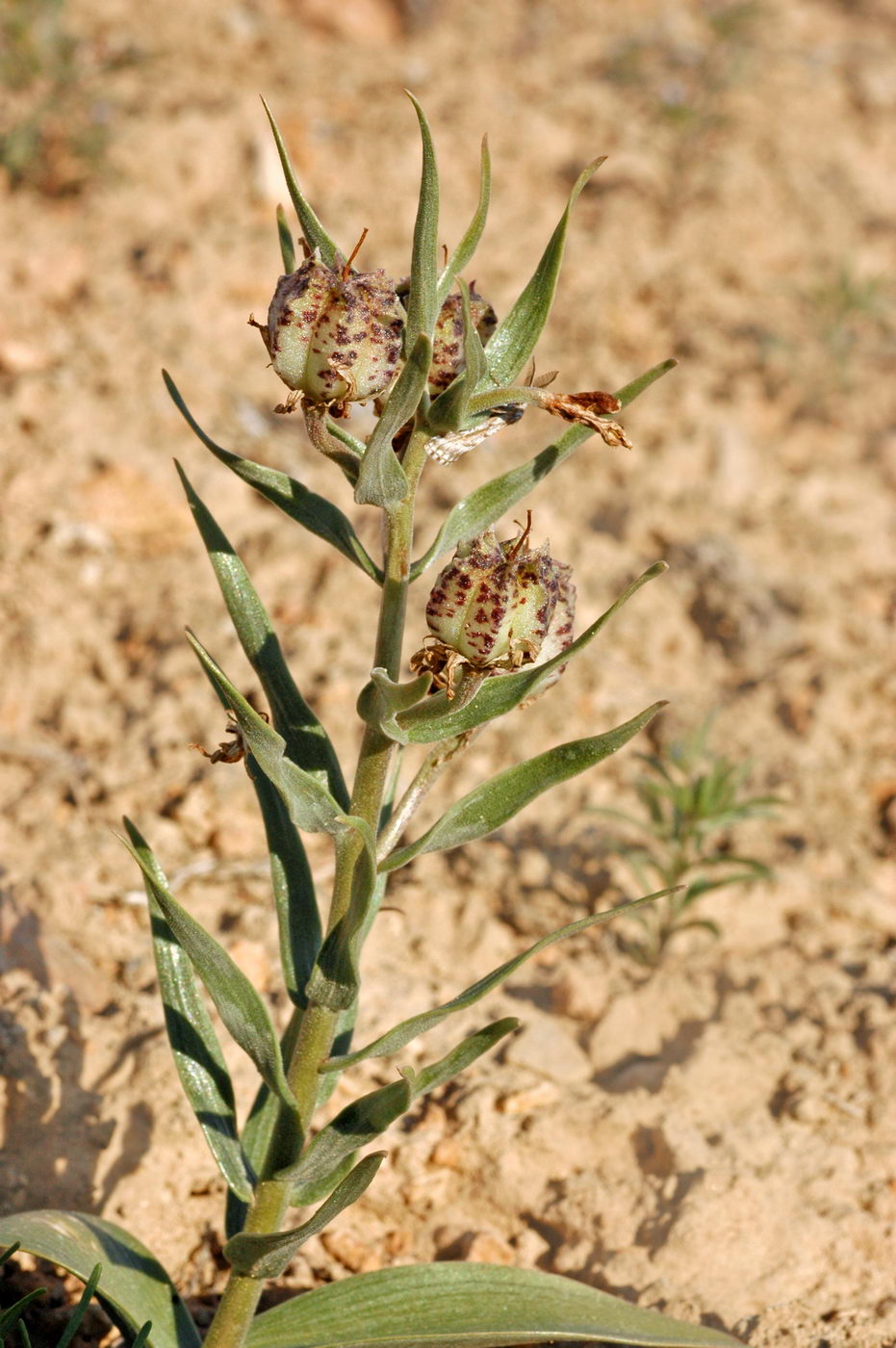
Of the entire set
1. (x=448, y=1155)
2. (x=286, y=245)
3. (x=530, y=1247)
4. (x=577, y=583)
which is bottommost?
(x=530, y=1247)

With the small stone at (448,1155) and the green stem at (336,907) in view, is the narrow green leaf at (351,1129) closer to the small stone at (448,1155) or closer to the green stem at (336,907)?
the green stem at (336,907)

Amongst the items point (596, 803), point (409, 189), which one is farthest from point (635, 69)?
point (596, 803)

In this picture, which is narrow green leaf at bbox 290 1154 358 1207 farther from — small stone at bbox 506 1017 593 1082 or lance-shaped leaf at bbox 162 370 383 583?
small stone at bbox 506 1017 593 1082

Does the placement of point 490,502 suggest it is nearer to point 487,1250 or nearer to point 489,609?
point 489,609

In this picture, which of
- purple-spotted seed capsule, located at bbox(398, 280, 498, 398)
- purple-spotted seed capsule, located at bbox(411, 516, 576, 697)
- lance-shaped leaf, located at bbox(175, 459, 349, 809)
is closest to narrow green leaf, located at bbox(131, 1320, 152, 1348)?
lance-shaped leaf, located at bbox(175, 459, 349, 809)

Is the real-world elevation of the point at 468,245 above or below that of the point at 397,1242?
above

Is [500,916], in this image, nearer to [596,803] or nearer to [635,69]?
[596,803]

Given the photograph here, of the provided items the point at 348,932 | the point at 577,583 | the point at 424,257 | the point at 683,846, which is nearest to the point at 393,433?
the point at 424,257

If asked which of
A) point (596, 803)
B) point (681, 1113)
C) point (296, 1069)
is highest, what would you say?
point (596, 803)
